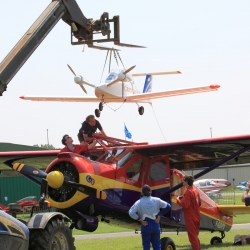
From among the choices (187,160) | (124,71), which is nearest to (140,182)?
(187,160)

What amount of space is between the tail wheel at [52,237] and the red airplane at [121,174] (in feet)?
6.99

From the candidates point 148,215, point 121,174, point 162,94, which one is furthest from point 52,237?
point 162,94

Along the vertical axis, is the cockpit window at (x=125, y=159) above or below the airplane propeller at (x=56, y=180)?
above

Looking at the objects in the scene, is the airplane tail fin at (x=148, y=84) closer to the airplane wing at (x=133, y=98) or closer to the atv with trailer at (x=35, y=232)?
the airplane wing at (x=133, y=98)

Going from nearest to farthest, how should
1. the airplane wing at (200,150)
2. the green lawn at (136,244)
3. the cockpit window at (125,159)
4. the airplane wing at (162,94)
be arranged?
the cockpit window at (125,159) < the airplane wing at (200,150) < the green lawn at (136,244) < the airplane wing at (162,94)

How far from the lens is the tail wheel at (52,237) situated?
9.64 metres

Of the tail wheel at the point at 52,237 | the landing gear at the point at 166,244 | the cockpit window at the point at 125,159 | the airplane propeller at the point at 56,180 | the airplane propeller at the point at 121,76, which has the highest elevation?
the airplane propeller at the point at 121,76

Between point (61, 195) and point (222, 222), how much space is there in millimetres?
6241

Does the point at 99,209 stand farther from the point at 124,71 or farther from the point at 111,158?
the point at 124,71

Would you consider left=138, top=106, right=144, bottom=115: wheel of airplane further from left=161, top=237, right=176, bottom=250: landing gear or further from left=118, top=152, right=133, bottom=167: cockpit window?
left=161, top=237, right=176, bottom=250: landing gear

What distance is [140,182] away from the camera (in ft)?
50.1

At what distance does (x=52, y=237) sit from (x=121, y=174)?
4858mm

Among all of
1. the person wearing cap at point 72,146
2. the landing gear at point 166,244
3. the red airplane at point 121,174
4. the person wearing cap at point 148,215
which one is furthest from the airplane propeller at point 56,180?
the landing gear at point 166,244

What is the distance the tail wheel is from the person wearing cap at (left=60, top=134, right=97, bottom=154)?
4.16 metres
